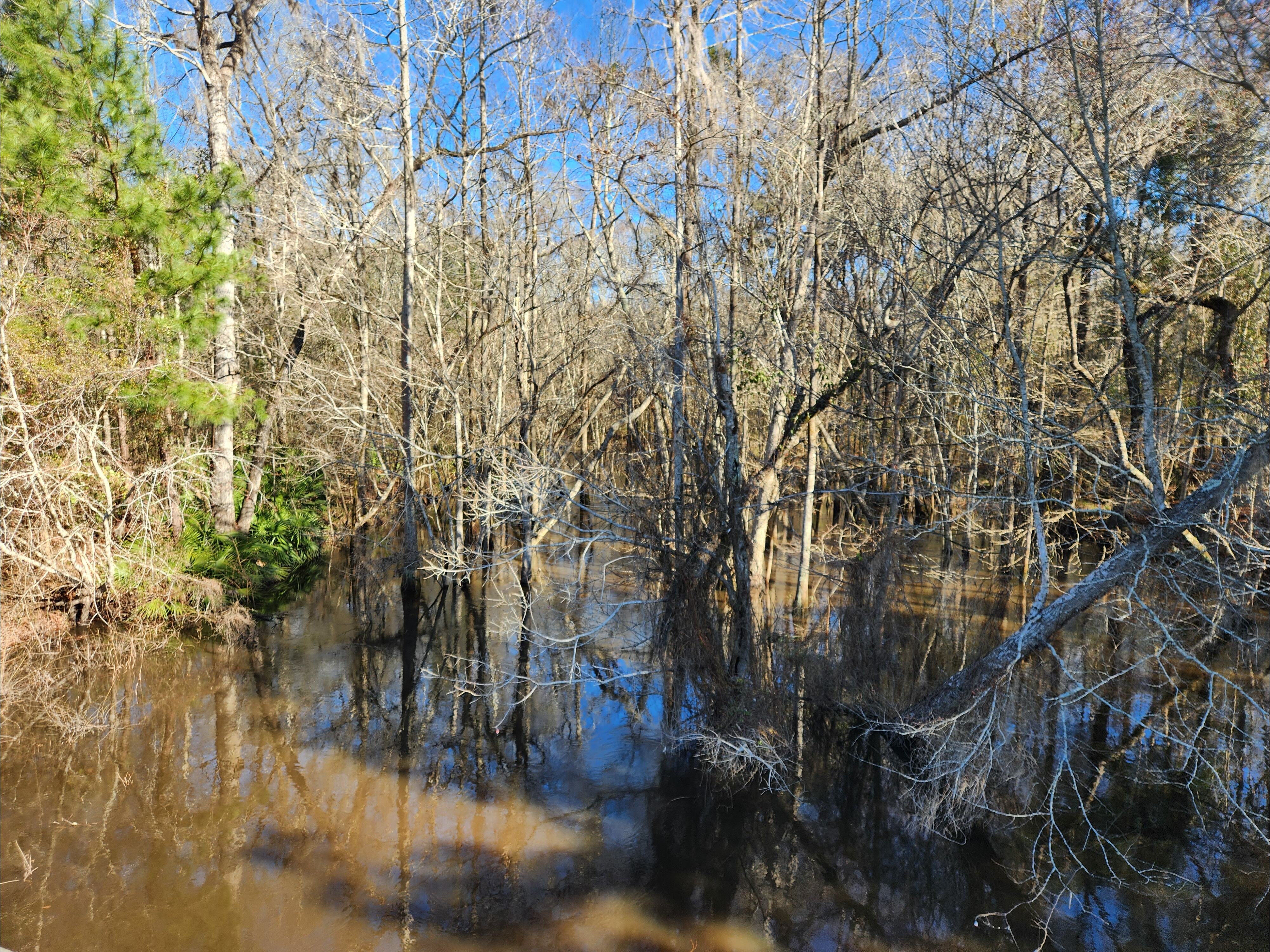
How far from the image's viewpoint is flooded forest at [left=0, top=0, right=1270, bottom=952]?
6.06 meters

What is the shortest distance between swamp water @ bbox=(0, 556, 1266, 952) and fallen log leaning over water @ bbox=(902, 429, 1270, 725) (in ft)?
3.43

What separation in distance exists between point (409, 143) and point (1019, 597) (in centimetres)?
1117

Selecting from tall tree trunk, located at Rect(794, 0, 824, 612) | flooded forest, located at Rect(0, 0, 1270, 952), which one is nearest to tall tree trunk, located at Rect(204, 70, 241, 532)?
flooded forest, located at Rect(0, 0, 1270, 952)

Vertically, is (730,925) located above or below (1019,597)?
below

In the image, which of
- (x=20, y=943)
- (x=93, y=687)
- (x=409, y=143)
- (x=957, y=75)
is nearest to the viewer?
(x=20, y=943)

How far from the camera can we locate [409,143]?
11750mm

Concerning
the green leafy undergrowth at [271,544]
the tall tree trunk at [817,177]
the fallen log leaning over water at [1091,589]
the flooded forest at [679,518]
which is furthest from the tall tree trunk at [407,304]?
the fallen log leaning over water at [1091,589]

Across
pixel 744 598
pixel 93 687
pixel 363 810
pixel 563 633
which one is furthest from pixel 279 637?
pixel 744 598

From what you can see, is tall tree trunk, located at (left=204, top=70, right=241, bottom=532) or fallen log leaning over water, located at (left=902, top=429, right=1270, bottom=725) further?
tall tree trunk, located at (left=204, top=70, right=241, bottom=532)

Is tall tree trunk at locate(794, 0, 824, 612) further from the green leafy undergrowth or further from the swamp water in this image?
the green leafy undergrowth

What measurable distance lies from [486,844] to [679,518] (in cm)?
315

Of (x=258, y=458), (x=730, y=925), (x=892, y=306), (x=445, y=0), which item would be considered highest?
(x=445, y=0)

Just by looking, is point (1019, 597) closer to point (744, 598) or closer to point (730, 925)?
point (744, 598)

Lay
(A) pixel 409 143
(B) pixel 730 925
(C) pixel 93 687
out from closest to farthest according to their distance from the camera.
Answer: (B) pixel 730 925, (C) pixel 93 687, (A) pixel 409 143
